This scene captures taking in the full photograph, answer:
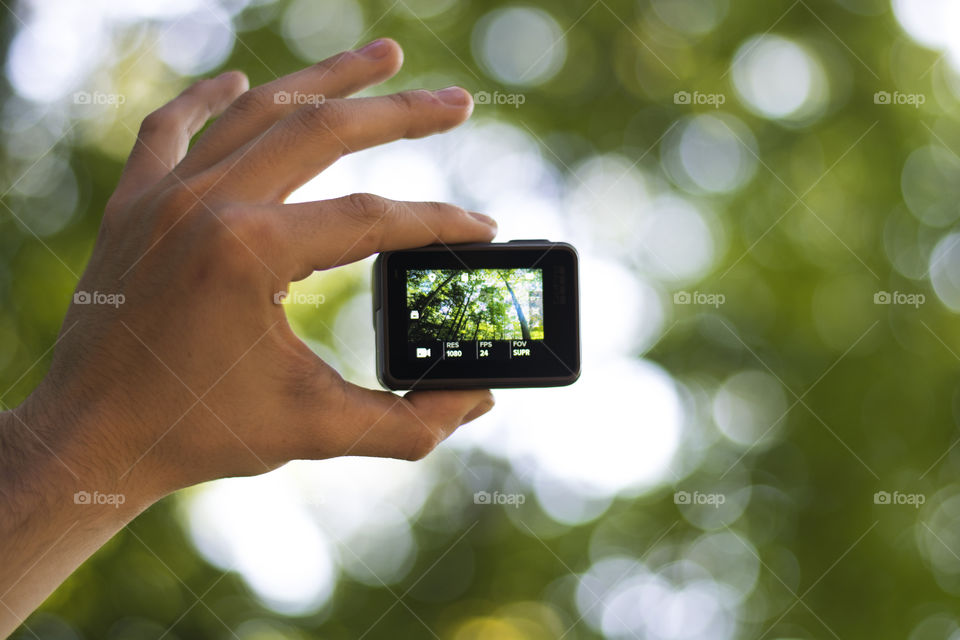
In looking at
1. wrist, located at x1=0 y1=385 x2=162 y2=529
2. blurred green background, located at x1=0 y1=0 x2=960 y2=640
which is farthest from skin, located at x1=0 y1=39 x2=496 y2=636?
blurred green background, located at x1=0 y1=0 x2=960 y2=640

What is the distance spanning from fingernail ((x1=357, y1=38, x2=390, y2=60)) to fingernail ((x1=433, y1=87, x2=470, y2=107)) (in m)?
0.18

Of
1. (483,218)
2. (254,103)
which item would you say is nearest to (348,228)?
(483,218)

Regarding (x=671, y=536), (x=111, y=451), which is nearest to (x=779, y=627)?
(x=671, y=536)

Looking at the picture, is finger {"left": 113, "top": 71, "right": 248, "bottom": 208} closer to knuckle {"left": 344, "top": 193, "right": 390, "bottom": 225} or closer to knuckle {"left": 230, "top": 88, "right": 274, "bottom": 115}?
knuckle {"left": 230, "top": 88, "right": 274, "bottom": 115}

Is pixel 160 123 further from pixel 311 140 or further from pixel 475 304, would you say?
pixel 475 304

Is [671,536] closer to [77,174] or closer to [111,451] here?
[111,451]

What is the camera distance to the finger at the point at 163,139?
1.59 m

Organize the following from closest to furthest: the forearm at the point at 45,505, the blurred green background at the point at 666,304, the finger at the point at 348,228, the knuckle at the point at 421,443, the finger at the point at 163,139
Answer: the forearm at the point at 45,505, the finger at the point at 348,228, the knuckle at the point at 421,443, the finger at the point at 163,139, the blurred green background at the point at 666,304

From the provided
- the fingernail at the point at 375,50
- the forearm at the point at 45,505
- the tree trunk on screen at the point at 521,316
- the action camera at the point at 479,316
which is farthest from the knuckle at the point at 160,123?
the tree trunk on screen at the point at 521,316

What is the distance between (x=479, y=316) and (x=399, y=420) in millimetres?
326

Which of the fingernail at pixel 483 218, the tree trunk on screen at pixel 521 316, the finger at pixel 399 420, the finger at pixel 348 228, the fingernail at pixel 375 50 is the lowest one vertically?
the finger at pixel 399 420

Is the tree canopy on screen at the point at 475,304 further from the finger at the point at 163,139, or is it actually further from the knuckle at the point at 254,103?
the finger at the point at 163,139

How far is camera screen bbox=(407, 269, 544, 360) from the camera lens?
1629 mm

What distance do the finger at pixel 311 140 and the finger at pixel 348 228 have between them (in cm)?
9
